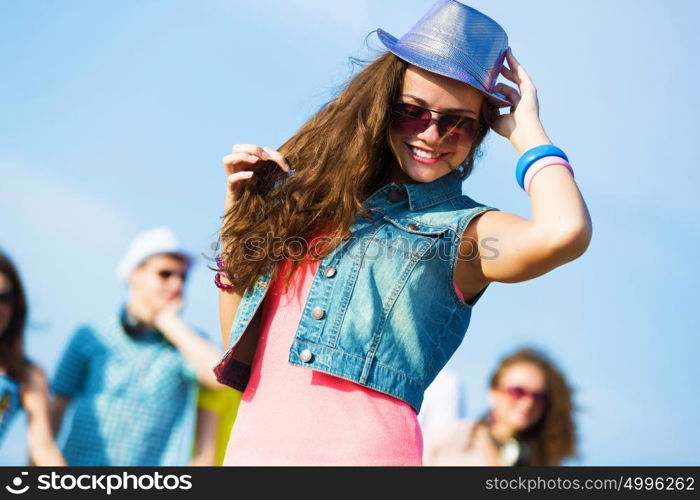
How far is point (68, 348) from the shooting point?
5.43m

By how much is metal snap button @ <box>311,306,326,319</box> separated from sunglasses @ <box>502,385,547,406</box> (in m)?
3.63

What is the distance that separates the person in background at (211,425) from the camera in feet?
17.8

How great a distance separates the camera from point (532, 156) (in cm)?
273

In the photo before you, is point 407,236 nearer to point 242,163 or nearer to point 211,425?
point 242,163

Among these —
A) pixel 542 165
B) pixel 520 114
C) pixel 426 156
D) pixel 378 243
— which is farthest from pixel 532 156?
pixel 378 243

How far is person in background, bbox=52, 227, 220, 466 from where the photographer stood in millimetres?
5199

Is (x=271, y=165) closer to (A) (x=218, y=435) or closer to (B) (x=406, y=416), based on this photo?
Answer: (B) (x=406, y=416)

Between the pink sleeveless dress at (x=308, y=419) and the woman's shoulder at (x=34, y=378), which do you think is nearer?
the pink sleeveless dress at (x=308, y=419)

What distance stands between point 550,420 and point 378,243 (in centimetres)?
365

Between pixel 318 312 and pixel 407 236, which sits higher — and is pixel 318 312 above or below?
below

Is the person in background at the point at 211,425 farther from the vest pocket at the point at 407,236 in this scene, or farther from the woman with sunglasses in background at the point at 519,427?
the vest pocket at the point at 407,236
